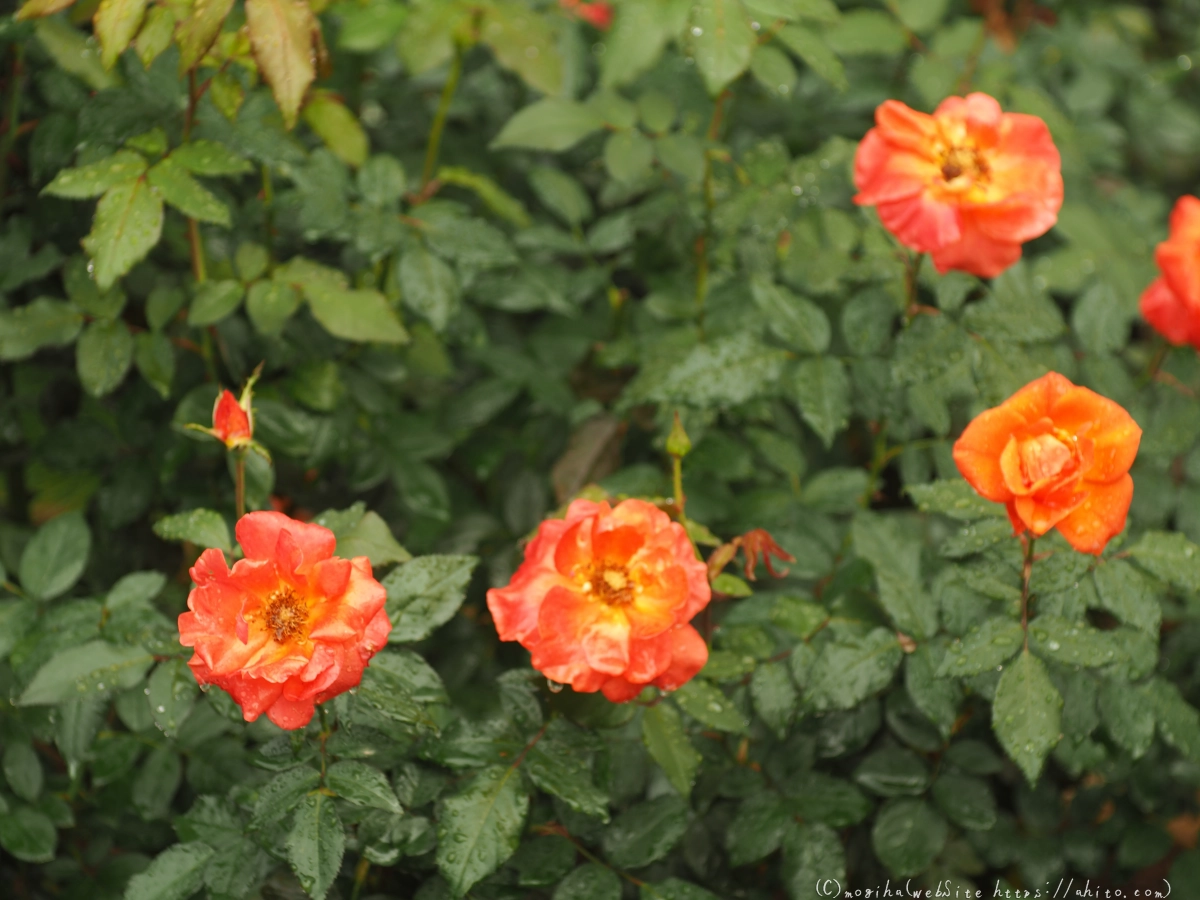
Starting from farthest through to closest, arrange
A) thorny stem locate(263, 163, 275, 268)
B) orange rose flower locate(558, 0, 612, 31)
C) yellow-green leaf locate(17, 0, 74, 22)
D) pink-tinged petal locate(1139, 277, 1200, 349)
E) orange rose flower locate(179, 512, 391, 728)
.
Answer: orange rose flower locate(558, 0, 612, 31)
thorny stem locate(263, 163, 275, 268)
pink-tinged petal locate(1139, 277, 1200, 349)
yellow-green leaf locate(17, 0, 74, 22)
orange rose flower locate(179, 512, 391, 728)

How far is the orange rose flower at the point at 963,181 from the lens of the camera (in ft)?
4.01

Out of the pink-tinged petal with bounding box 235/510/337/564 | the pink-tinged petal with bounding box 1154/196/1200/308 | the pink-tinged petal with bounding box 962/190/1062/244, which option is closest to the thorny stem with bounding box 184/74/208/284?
the pink-tinged petal with bounding box 235/510/337/564

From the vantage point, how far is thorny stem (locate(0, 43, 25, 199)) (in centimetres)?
146

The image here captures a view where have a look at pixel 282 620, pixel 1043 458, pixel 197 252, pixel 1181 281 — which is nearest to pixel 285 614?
pixel 282 620

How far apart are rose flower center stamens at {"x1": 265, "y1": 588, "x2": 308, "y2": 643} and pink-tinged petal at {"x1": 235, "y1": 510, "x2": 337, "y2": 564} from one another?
42 millimetres

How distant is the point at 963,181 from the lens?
123 centimetres

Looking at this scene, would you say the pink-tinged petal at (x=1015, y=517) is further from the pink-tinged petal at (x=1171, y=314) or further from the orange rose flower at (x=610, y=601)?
the pink-tinged petal at (x=1171, y=314)

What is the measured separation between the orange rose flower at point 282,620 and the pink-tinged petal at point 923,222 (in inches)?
29.8

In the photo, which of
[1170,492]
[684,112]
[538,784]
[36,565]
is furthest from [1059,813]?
[36,565]

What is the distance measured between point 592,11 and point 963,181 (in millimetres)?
1162

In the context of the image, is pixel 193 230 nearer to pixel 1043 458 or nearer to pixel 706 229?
pixel 706 229

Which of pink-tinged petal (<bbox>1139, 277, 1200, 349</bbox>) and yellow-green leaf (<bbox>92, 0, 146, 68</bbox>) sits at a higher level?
yellow-green leaf (<bbox>92, 0, 146, 68</bbox>)

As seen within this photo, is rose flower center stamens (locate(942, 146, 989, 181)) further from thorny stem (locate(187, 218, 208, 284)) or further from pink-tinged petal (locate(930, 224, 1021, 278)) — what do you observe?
thorny stem (locate(187, 218, 208, 284))

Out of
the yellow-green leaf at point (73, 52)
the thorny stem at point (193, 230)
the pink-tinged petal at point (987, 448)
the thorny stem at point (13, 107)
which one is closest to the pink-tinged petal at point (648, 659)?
the pink-tinged petal at point (987, 448)
